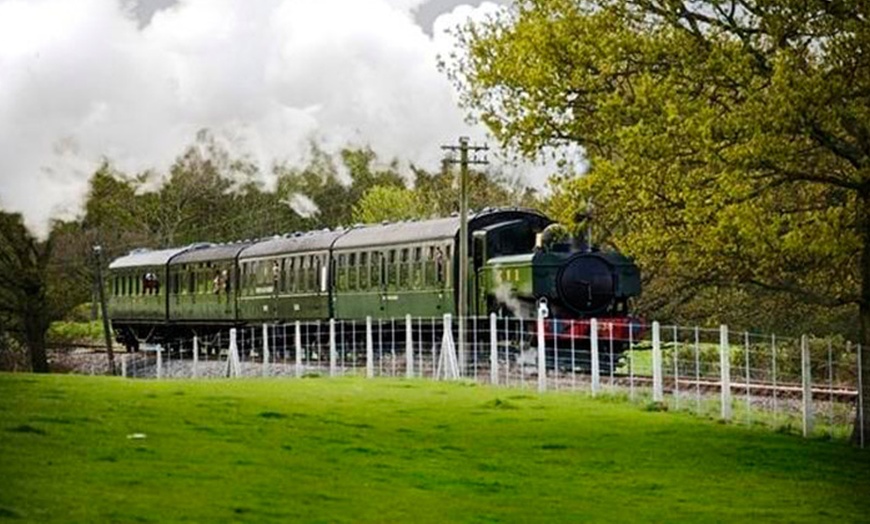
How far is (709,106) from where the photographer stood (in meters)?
17.7

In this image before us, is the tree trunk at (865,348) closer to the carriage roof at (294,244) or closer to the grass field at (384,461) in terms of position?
the grass field at (384,461)

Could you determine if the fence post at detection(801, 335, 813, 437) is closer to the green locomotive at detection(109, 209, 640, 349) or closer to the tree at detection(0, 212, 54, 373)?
the green locomotive at detection(109, 209, 640, 349)

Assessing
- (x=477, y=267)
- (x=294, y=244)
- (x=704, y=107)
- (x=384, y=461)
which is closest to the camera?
(x=384, y=461)

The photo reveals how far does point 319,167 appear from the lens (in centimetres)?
5278

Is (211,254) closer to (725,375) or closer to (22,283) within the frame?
(22,283)

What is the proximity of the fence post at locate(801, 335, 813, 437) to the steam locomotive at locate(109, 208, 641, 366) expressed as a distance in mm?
5046

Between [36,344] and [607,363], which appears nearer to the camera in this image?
[607,363]

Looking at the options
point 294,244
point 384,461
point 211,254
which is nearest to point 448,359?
point 294,244

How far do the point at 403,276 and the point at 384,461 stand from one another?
1748 cm

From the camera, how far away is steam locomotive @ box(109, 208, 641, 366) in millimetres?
28828

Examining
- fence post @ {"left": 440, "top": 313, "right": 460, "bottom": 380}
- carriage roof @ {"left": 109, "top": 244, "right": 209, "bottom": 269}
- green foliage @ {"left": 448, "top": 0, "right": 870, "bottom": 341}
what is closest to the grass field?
green foliage @ {"left": 448, "top": 0, "right": 870, "bottom": 341}

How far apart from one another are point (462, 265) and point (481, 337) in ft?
4.08

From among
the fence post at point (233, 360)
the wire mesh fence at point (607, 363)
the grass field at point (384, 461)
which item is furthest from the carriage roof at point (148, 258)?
the grass field at point (384, 461)

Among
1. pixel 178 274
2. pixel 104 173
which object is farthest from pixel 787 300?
pixel 104 173
